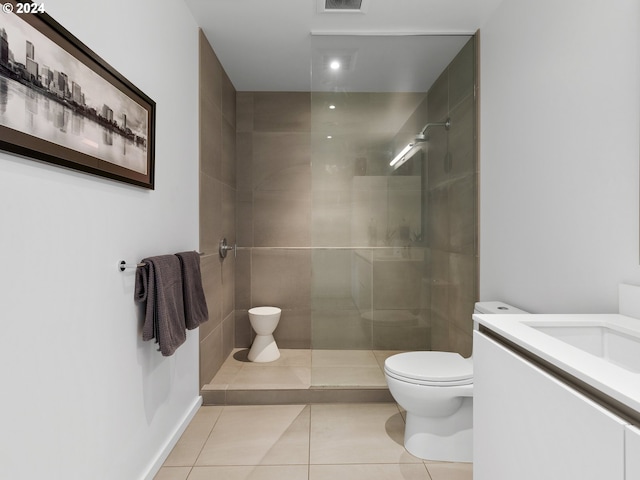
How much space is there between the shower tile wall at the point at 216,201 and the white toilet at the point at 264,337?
240 millimetres

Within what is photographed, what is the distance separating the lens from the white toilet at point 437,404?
1.80 meters

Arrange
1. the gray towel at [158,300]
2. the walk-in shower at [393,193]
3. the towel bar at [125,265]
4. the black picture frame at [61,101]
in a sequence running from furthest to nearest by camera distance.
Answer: the walk-in shower at [393,193]
the gray towel at [158,300]
the towel bar at [125,265]
the black picture frame at [61,101]

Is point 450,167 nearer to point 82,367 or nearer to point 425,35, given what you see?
point 425,35

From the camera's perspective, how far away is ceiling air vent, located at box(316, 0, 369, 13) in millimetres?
2086

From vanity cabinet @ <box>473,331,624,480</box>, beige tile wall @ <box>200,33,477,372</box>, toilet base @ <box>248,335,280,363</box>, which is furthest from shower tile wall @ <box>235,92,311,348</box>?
vanity cabinet @ <box>473,331,624,480</box>

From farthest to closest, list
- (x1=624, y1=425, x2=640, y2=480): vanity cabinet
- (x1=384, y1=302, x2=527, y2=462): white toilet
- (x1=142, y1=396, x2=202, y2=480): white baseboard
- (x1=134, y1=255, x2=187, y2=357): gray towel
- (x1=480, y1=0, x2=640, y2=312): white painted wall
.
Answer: (x1=384, y1=302, x2=527, y2=462): white toilet → (x1=142, y1=396, x2=202, y2=480): white baseboard → (x1=134, y1=255, x2=187, y2=357): gray towel → (x1=480, y1=0, x2=640, y2=312): white painted wall → (x1=624, y1=425, x2=640, y2=480): vanity cabinet

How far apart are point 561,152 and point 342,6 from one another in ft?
4.69

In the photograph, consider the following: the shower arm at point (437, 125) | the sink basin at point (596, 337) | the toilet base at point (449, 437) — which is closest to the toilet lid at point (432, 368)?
the toilet base at point (449, 437)

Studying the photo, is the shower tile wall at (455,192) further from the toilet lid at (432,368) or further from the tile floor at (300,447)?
the tile floor at (300,447)

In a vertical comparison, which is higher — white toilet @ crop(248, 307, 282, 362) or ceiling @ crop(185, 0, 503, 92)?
ceiling @ crop(185, 0, 503, 92)

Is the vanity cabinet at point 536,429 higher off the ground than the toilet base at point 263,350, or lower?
higher

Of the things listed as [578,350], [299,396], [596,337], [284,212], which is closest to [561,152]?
[596,337]

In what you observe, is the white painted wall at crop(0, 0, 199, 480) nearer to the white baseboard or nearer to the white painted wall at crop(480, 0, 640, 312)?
the white baseboard

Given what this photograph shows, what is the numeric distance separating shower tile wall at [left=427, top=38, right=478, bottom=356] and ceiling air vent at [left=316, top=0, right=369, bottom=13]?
2.25 ft
